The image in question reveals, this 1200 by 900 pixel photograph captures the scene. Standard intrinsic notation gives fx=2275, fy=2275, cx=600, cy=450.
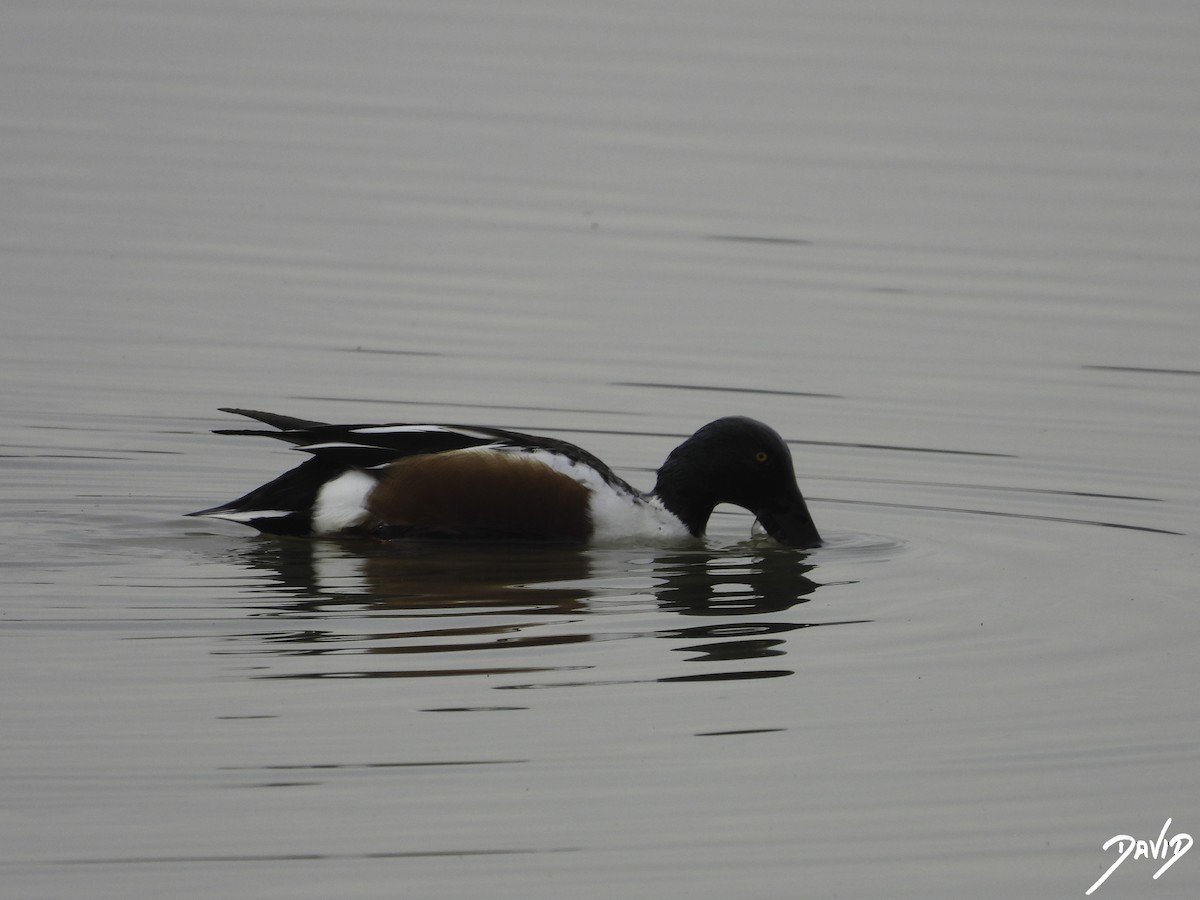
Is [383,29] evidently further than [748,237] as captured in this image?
Yes

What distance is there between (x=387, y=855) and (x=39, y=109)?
13.6 m

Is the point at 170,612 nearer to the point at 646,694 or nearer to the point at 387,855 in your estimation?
the point at 646,694

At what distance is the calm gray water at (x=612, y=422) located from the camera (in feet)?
21.5

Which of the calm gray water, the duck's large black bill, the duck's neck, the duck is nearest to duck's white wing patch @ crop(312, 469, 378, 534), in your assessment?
the duck

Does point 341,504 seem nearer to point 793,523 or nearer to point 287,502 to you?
point 287,502

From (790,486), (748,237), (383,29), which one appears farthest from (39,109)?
(790,486)

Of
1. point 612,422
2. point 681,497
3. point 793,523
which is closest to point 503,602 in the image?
point 681,497

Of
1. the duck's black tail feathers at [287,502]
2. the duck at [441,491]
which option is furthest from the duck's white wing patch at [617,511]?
the duck's black tail feathers at [287,502]

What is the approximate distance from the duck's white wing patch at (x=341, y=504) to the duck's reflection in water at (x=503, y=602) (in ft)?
0.33

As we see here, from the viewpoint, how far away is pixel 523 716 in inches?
287

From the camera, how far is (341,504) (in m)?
10.0

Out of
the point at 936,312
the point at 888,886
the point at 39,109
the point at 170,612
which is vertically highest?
the point at 39,109
